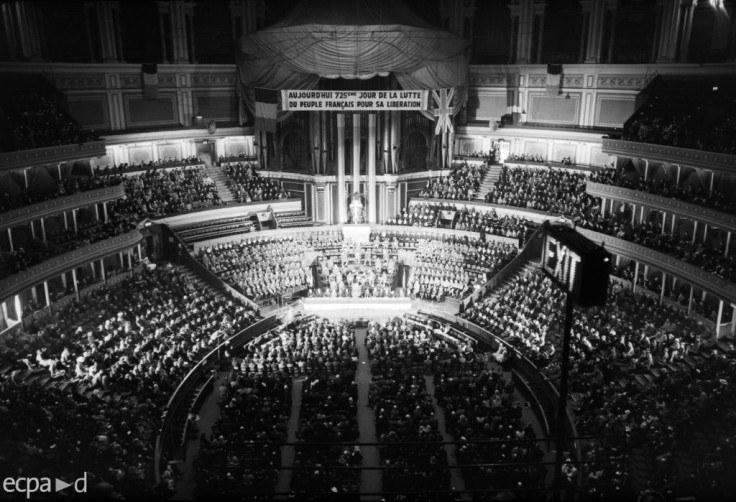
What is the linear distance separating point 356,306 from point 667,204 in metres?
19.0

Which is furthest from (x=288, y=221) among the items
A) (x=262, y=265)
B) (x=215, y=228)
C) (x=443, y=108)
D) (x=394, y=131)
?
(x=443, y=108)

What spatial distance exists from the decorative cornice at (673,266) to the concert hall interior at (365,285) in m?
0.18

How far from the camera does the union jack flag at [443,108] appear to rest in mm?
48344

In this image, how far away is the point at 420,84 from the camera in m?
47.2

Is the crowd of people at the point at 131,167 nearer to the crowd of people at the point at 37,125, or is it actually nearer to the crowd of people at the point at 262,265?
the crowd of people at the point at 37,125

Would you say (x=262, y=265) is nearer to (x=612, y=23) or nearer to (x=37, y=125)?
(x=37, y=125)

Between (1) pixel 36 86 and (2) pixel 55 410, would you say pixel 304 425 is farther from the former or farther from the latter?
(1) pixel 36 86

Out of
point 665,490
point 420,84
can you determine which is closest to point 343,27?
point 420,84

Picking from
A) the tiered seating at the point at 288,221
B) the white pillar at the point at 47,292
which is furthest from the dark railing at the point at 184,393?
the tiered seating at the point at 288,221

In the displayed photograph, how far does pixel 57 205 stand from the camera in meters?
35.1

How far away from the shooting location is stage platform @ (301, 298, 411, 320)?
133 ft

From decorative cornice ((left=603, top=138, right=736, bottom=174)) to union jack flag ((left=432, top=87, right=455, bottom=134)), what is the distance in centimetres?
1257

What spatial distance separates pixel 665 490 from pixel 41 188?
35.7 meters

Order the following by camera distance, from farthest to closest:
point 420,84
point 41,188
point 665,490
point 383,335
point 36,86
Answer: point 420,84
point 36,86
point 41,188
point 383,335
point 665,490
